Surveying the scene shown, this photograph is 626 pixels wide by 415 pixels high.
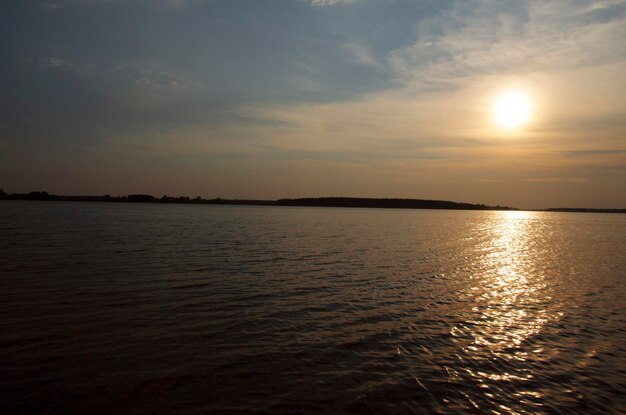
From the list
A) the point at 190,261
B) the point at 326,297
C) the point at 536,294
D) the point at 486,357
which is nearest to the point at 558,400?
the point at 486,357

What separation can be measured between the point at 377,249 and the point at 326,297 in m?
26.0

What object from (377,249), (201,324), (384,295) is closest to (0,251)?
(201,324)

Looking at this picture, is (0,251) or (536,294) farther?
(0,251)

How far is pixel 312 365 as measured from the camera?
12.2 metres

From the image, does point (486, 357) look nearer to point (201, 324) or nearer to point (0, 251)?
point (201, 324)

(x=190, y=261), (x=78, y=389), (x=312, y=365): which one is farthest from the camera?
(x=190, y=261)

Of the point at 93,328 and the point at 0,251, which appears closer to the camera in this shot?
the point at 93,328

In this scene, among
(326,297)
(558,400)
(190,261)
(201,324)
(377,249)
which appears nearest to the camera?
(558,400)

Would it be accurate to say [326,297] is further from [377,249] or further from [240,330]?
[377,249]

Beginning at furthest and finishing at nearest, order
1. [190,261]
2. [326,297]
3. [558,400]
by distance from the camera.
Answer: [190,261]
[326,297]
[558,400]

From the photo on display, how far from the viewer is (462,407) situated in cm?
1013

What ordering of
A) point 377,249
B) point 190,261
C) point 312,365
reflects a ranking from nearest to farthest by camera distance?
point 312,365, point 190,261, point 377,249

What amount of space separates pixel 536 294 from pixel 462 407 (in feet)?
59.0

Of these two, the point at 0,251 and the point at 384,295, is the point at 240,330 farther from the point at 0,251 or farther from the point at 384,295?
the point at 0,251
